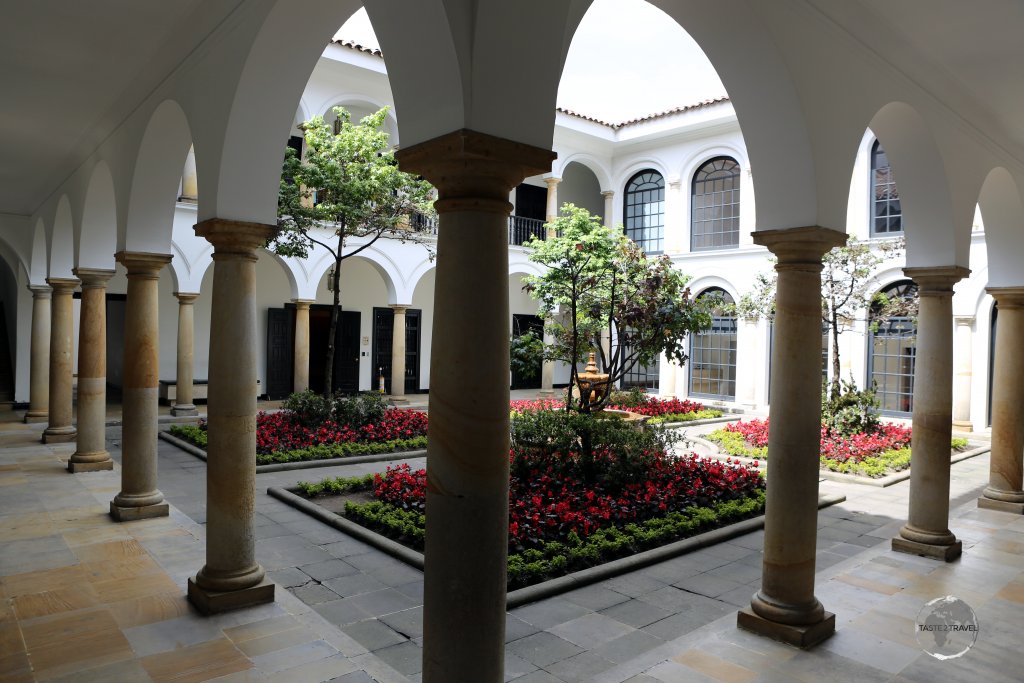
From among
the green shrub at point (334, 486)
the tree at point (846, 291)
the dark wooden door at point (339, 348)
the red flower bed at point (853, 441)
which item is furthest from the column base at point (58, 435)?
the tree at point (846, 291)

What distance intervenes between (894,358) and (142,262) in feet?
52.4

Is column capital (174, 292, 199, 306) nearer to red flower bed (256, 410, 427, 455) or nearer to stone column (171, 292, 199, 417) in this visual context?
stone column (171, 292, 199, 417)

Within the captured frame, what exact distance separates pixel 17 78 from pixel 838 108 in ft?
22.6

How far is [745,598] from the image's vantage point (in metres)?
5.36

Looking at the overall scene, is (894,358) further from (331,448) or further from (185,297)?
(185,297)

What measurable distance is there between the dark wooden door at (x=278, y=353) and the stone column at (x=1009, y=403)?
1514cm

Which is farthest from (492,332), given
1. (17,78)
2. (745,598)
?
(17,78)

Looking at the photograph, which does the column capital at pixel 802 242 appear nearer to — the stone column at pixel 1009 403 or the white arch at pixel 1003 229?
the white arch at pixel 1003 229

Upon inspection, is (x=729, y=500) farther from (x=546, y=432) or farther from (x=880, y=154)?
(x=880, y=154)

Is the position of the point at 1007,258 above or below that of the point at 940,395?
above

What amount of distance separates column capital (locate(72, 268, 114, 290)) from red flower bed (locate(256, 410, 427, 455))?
10.5 ft

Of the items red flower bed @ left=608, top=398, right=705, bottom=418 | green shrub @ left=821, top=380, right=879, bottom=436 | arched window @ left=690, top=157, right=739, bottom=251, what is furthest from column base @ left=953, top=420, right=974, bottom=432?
arched window @ left=690, top=157, right=739, bottom=251

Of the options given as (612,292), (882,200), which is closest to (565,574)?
(612,292)

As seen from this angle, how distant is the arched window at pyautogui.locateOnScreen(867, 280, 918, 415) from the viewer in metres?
16.0
